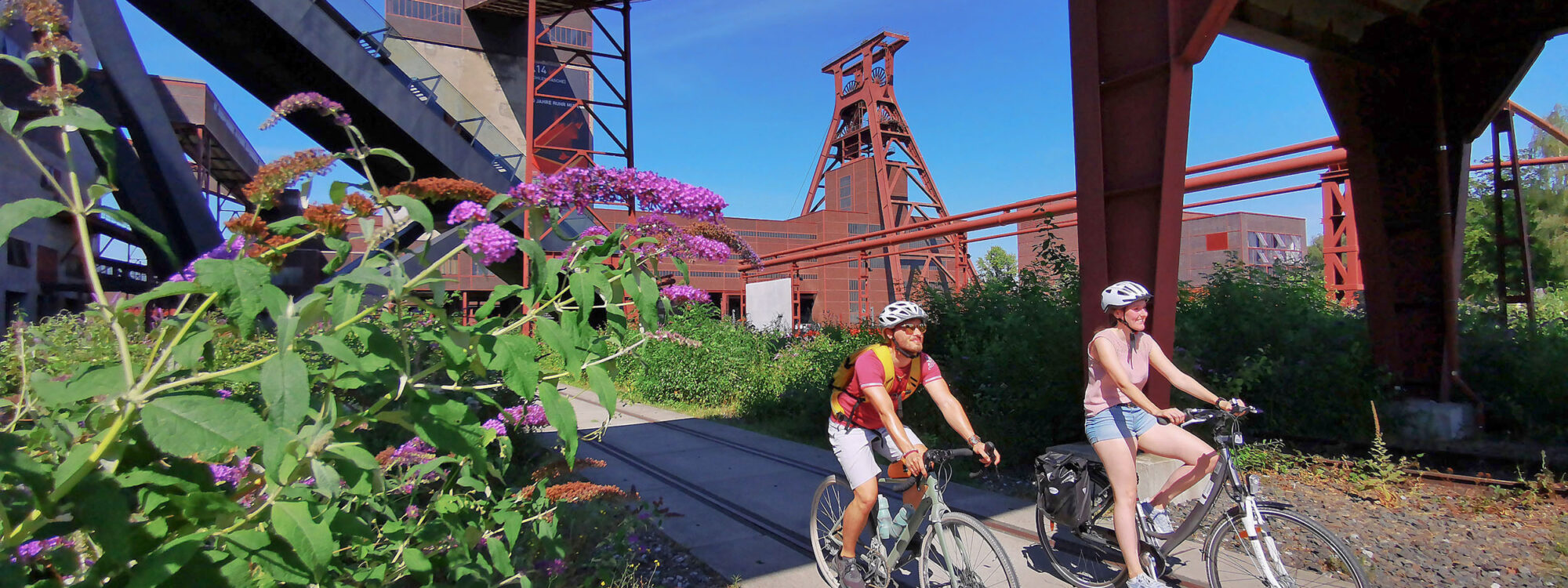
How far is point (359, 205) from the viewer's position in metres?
1.76

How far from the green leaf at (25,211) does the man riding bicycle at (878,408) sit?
2.92 metres

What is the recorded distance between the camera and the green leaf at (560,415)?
1.82 m

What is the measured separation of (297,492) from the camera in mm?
1645

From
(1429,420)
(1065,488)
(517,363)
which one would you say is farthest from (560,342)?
(1429,420)

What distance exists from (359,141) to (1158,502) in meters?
4.09

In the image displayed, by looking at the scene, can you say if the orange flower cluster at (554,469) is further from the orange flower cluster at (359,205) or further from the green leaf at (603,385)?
the orange flower cluster at (359,205)

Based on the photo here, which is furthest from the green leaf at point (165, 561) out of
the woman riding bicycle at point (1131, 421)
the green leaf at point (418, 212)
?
the woman riding bicycle at point (1131, 421)

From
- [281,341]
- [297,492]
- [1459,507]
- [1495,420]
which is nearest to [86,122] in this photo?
[281,341]

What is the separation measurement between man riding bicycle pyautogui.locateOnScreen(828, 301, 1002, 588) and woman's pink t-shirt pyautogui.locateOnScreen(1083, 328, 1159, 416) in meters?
0.84

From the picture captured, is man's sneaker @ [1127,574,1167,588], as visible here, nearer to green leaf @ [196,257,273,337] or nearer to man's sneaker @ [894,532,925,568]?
man's sneaker @ [894,532,925,568]

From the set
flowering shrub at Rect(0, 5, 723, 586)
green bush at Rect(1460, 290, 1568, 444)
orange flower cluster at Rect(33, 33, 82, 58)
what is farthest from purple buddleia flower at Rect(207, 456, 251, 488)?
green bush at Rect(1460, 290, 1568, 444)

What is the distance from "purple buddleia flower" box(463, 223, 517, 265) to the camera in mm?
1854

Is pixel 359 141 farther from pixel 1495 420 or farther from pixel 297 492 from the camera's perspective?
pixel 1495 420

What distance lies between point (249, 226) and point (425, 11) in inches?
1244
